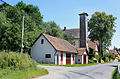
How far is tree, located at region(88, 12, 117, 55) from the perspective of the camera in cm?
5222

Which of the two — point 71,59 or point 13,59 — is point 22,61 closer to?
point 13,59

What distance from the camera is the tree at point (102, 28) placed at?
52.2 m

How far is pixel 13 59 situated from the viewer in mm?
12945

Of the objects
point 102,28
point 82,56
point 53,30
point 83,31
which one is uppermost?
point 102,28

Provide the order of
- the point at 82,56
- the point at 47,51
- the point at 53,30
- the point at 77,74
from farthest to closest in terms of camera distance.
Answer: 1. the point at 53,30
2. the point at 82,56
3. the point at 47,51
4. the point at 77,74

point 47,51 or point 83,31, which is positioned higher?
point 83,31

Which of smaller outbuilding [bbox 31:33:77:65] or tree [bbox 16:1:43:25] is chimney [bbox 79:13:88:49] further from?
smaller outbuilding [bbox 31:33:77:65]

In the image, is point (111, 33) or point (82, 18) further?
point (111, 33)

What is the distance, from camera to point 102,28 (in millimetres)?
51344

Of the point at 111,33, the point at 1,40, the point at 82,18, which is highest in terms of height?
A: the point at 82,18

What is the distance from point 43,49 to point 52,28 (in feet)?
56.7

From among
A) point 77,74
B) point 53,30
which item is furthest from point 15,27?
point 77,74

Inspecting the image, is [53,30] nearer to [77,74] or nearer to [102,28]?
[102,28]

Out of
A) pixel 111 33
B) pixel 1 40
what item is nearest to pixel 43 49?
pixel 1 40
